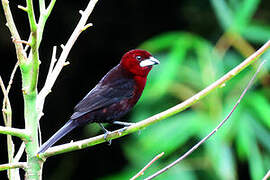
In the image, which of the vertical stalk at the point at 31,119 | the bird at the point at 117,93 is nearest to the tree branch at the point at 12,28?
the vertical stalk at the point at 31,119

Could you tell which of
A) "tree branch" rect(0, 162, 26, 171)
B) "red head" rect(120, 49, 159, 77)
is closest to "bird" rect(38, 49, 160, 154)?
"red head" rect(120, 49, 159, 77)

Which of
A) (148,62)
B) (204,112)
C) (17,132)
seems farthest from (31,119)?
(204,112)

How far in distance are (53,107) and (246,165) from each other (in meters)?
1.90

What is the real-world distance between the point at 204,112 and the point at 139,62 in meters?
1.11

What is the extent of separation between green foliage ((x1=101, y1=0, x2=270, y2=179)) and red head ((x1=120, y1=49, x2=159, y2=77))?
82cm

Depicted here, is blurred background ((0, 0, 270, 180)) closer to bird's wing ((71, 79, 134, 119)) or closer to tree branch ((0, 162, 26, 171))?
bird's wing ((71, 79, 134, 119))

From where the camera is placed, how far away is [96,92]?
7.32 feet

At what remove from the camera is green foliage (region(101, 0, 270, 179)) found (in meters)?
3.11

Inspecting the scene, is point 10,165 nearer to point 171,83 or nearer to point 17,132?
point 17,132

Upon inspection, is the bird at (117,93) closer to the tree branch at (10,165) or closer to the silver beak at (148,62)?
the silver beak at (148,62)

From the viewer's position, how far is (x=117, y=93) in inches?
87.6

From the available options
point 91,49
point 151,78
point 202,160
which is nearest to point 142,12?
point 91,49

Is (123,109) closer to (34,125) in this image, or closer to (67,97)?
(34,125)

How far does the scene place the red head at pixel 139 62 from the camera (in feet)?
7.49
